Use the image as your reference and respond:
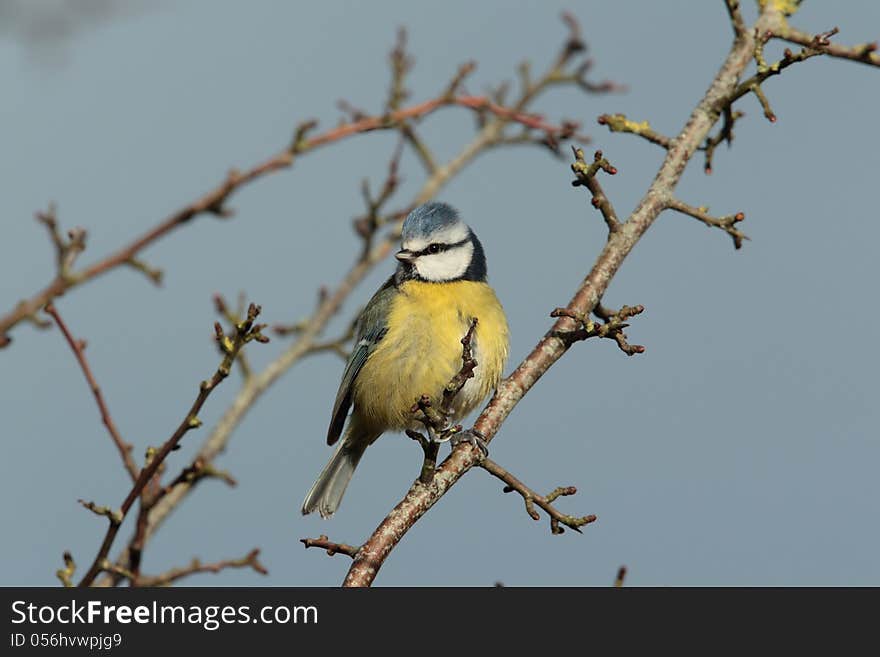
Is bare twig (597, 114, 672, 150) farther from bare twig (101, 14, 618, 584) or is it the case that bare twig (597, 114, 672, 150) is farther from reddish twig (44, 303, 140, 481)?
reddish twig (44, 303, 140, 481)

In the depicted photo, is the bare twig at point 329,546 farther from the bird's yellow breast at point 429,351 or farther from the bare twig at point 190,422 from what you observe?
the bird's yellow breast at point 429,351

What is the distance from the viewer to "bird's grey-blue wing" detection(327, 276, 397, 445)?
5973 mm

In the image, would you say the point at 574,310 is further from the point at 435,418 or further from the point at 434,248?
the point at 434,248

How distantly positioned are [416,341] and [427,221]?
2.61 feet

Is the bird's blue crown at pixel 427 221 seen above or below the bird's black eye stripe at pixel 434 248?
above

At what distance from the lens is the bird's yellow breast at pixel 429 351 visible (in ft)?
18.3

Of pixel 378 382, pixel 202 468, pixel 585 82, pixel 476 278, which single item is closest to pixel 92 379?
pixel 202 468

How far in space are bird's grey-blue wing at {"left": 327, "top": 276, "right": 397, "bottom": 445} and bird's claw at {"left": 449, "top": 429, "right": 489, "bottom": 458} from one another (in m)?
1.78

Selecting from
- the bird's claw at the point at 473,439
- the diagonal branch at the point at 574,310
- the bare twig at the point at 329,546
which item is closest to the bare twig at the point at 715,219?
the diagonal branch at the point at 574,310

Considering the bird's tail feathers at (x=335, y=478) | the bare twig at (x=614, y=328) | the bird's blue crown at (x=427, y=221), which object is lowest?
the bare twig at (x=614, y=328)

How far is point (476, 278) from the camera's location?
6.16 m

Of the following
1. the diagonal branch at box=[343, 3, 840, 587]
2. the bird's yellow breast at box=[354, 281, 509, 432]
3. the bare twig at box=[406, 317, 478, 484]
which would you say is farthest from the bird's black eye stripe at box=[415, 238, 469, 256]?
the bare twig at box=[406, 317, 478, 484]
